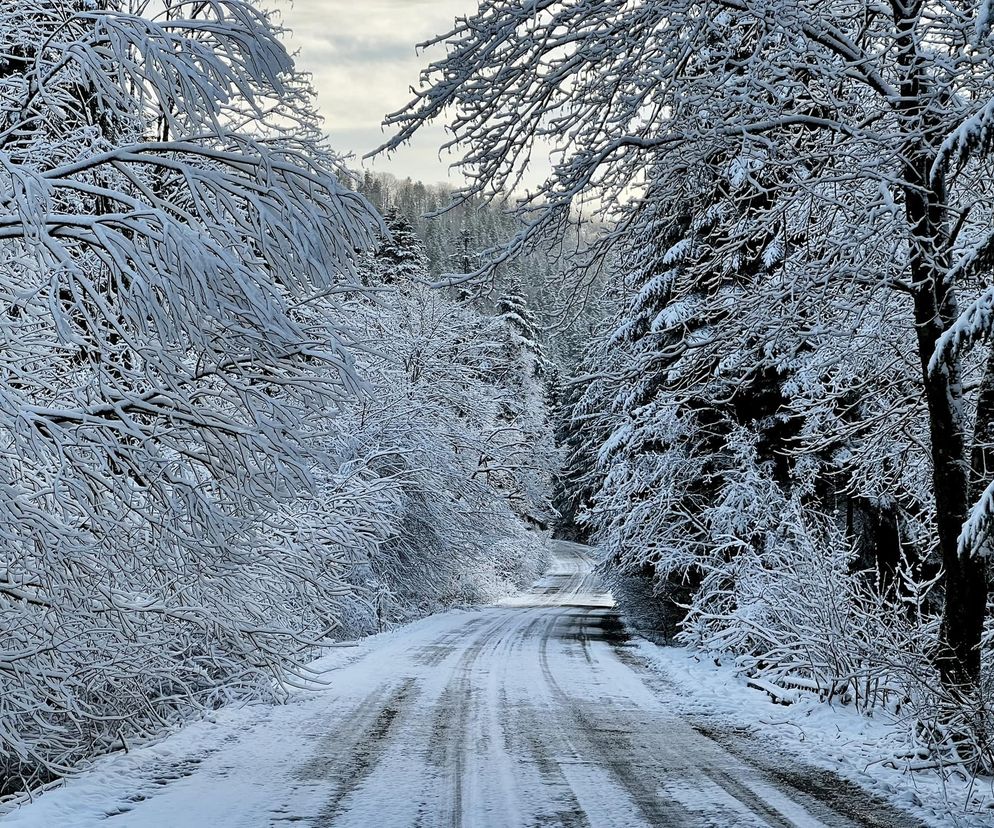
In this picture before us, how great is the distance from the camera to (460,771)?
22.4 ft

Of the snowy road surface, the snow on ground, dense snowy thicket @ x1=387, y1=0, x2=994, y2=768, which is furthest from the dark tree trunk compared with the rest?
the snowy road surface

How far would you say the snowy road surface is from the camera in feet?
18.6

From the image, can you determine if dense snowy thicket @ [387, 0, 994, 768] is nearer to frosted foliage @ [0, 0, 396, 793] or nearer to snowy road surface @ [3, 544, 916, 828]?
frosted foliage @ [0, 0, 396, 793]

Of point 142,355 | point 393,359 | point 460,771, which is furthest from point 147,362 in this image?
point 460,771

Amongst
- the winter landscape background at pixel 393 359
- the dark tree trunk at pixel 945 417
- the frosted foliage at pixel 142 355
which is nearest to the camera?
the frosted foliage at pixel 142 355

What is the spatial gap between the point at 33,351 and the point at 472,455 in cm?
1803

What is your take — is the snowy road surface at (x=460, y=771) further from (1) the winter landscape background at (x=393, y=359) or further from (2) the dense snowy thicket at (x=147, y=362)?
(2) the dense snowy thicket at (x=147, y=362)

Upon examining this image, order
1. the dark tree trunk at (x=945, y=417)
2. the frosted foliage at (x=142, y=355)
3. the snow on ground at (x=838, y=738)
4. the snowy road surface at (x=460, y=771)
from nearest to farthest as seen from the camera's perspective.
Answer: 1. the frosted foliage at (x=142, y=355)
2. the snowy road surface at (x=460, y=771)
3. the snow on ground at (x=838, y=738)
4. the dark tree trunk at (x=945, y=417)

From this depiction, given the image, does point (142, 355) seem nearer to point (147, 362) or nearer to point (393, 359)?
point (147, 362)

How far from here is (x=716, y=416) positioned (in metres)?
17.2

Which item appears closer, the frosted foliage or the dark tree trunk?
the frosted foliage

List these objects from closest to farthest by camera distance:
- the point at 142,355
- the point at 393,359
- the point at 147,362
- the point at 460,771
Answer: the point at 142,355 → the point at 147,362 → the point at 460,771 → the point at 393,359

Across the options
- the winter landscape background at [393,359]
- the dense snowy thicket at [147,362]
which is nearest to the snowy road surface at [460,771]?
the winter landscape background at [393,359]

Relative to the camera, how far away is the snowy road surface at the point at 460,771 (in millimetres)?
5676
